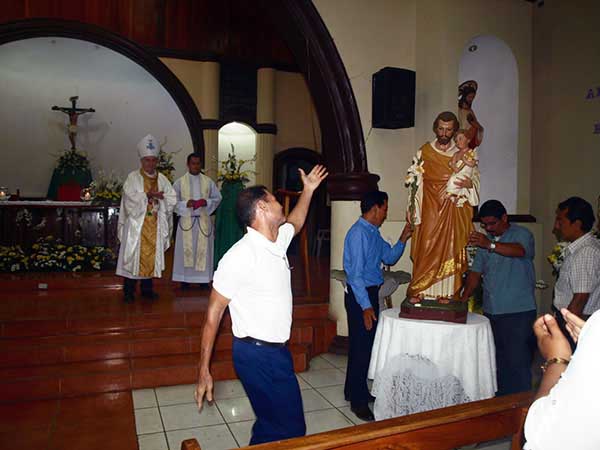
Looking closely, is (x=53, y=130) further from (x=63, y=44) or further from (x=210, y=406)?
(x=210, y=406)

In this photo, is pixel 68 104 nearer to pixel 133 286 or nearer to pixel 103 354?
pixel 133 286

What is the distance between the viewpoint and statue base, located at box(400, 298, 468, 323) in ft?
10.6

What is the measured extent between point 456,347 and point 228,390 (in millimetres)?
2097

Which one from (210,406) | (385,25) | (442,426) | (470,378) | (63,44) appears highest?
(63,44)

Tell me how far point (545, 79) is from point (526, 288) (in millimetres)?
2974

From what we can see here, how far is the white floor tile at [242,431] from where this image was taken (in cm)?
331

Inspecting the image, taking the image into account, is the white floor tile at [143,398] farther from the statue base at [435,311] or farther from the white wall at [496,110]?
the white wall at [496,110]

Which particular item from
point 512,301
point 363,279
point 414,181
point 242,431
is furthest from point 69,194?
A: point 512,301

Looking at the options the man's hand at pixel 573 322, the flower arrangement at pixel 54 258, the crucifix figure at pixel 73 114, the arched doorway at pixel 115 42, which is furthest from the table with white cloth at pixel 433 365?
the crucifix figure at pixel 73 114

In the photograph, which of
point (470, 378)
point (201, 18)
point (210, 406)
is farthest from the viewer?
point (201, 18)

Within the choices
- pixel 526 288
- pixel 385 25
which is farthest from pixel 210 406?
pixel 385 25

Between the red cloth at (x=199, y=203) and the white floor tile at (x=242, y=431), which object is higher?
the red cloth at (x=199, y=203)

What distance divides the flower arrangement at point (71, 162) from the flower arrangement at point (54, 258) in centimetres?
313

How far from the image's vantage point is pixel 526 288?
3.50 metres
